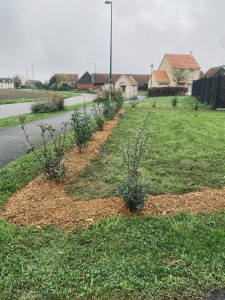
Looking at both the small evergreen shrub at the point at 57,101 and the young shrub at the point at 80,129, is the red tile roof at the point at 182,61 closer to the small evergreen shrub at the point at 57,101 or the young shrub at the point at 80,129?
the small evergreen shrub at the point at 57,101

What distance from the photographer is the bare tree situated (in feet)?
151

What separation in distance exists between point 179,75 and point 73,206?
4740cm

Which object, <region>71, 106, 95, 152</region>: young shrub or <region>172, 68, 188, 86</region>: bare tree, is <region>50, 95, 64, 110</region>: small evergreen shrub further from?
<region>172, 68, 188, 86</region>: bare tree

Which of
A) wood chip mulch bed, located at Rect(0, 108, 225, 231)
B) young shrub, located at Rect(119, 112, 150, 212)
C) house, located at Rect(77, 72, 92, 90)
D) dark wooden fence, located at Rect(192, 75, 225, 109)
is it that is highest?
house, located at Rect(77, 72, 92, 90)

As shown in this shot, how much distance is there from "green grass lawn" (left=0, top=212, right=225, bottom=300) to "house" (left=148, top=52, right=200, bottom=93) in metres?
48.6

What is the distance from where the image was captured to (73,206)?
136 inches

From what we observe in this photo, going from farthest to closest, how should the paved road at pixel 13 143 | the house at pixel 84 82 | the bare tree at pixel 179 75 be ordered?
1. the house at pixel 84 82
2. the bare tree at pixel 179 75
3. the paved road at pixel 13 143

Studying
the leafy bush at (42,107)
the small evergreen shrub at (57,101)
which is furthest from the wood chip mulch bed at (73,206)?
the small evergreen shrub at (57,101)

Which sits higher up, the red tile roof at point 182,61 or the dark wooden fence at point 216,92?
the red tile roof at point 182,61

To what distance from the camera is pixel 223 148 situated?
662 cm

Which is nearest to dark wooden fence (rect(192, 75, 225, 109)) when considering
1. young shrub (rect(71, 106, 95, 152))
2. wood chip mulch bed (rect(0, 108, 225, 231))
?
young shrub (rect(71, 106, 95, 152))

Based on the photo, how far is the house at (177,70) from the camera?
4947 centimetres

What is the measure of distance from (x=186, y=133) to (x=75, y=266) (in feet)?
24.4

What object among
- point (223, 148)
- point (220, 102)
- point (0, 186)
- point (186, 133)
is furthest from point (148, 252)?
point (220, 102)
